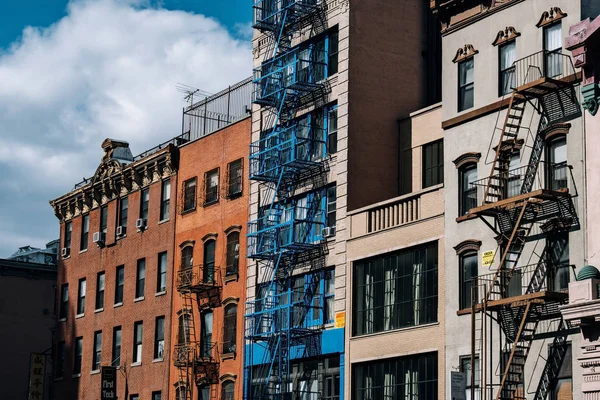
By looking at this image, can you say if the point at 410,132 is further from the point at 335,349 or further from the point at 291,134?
the point at 335,349

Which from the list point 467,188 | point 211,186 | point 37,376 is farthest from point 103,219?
point 467,188

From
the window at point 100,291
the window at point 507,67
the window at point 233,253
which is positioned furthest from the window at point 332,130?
the window at point 100,291

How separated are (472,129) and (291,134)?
1223 cm

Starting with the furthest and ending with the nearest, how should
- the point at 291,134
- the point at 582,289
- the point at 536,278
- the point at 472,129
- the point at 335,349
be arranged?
the point at 291,134
the point at 335,349
the point at 472,129
the point at 536,278
the point at 582,289

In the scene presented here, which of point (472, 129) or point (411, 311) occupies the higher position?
point (472, 129)

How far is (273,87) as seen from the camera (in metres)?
54.7

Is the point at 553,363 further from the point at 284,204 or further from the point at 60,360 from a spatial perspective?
the point at 60,360

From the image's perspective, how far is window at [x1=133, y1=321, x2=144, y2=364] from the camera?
6425 centimetres

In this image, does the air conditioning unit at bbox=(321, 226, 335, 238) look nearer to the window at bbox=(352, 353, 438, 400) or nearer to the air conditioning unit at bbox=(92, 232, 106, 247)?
the window at bbox=(352, 353, 438, 400)

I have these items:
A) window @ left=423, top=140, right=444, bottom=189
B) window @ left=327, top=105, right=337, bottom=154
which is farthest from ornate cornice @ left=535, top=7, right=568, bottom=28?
window @ left=327, top=105, right=337, bottom=154

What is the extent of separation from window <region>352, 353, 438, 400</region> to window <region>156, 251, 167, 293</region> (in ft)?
59.6

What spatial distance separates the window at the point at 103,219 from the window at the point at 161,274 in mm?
7448

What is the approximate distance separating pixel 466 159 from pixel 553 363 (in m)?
8.27

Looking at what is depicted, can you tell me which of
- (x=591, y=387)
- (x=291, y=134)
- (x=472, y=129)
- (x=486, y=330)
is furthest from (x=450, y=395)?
(x=291, y=134)
